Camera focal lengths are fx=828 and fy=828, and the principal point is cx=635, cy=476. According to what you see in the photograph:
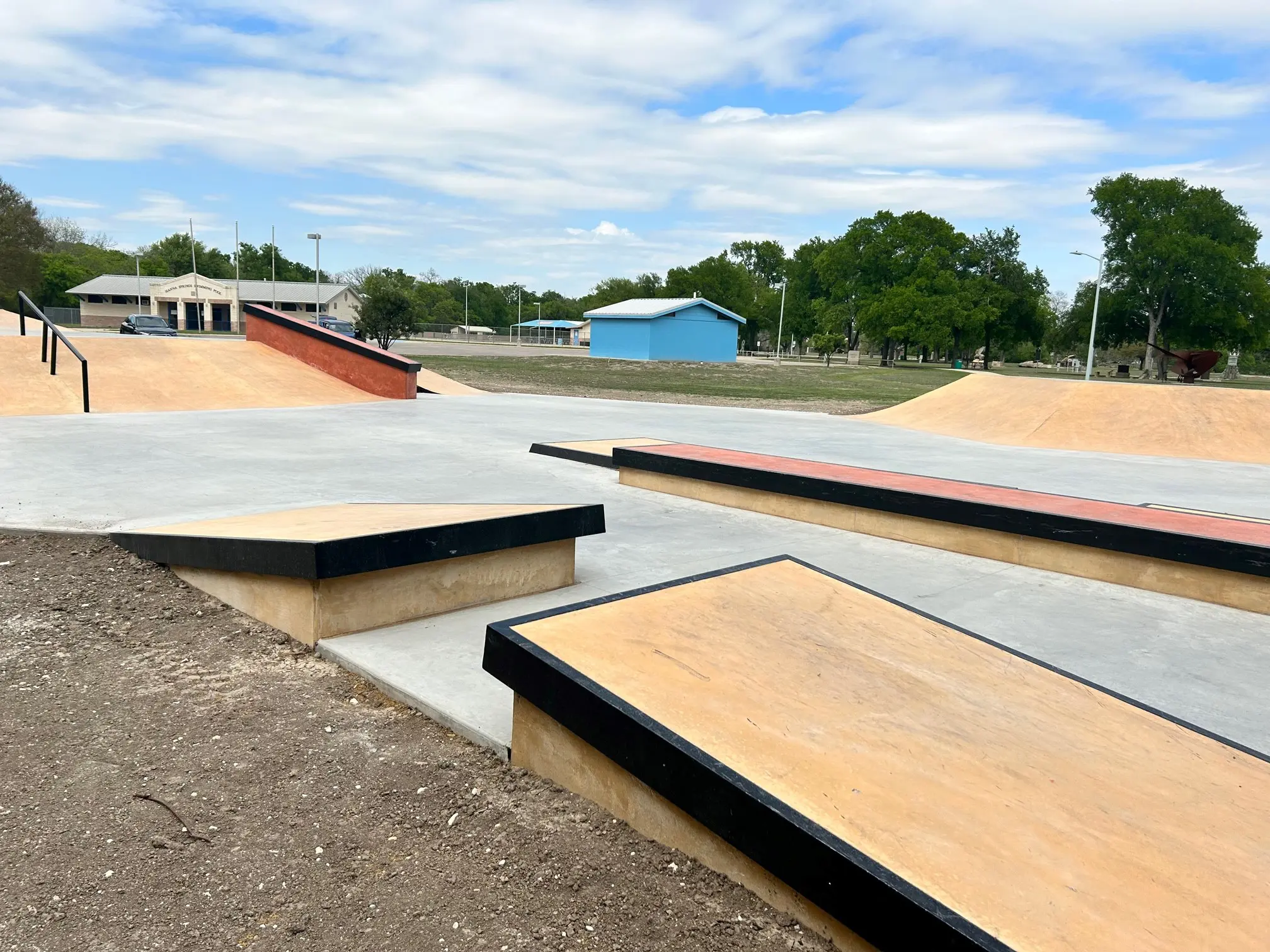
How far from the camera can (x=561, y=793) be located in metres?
2.76

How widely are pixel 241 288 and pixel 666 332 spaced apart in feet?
154

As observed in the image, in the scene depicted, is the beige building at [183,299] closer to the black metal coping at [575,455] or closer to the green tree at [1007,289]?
the green tree at [1007,289]

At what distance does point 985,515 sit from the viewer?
20.2ft

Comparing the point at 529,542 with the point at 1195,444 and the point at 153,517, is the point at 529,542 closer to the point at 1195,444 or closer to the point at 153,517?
the point at 153,517

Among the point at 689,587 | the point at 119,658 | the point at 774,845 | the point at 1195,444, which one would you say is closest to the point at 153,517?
the point at 119,658

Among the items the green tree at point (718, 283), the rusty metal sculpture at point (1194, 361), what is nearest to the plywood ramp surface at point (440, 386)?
the rusty metal sculpture at point (1194, 361)

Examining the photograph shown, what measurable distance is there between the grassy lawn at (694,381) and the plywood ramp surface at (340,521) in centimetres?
1704

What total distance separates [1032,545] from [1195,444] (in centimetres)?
961

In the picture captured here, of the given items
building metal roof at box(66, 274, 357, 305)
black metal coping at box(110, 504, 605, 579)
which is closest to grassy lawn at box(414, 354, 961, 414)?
black metal coping at box(110, 504, 605, 579)

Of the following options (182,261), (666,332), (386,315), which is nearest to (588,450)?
(386,315)

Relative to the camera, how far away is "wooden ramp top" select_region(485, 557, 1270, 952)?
184 cm

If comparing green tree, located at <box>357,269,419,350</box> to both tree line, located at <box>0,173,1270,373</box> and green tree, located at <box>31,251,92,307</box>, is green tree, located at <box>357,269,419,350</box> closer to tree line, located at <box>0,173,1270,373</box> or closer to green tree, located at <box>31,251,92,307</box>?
tree line, located at <box>0,173,1270,373</box>

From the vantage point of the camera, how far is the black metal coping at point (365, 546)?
12.5ft

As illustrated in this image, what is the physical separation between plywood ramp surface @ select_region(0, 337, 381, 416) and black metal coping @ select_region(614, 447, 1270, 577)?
9.17 metres
